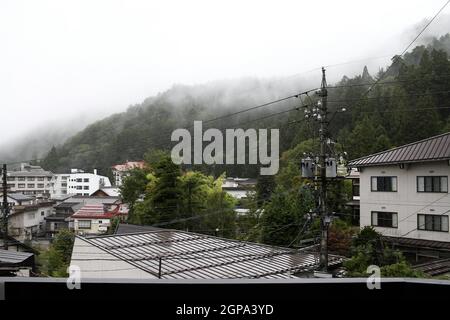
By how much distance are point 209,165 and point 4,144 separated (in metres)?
6.50

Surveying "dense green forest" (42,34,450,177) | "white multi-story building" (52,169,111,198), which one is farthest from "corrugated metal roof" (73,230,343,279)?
"white multi-story building" (52,169,111,198)

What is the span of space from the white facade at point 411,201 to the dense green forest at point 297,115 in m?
0.57

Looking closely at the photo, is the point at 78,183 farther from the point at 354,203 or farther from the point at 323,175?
the point at 323,175

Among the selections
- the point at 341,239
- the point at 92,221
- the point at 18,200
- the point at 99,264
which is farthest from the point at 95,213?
the point at 99,264

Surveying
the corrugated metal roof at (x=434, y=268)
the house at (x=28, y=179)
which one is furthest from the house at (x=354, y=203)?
the house at (x=28, y=179)

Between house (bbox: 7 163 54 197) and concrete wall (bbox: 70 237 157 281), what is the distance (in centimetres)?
1365

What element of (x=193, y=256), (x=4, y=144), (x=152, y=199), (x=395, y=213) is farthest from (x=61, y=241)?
(x=395, y=213)

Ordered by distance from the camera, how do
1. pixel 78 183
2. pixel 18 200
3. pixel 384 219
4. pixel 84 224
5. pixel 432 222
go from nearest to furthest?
pixel 432 222 < pixel 384 219 < pixel 84 224 < pixel 18 200 < pixel 78 183

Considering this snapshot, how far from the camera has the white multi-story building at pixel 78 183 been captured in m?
16.8

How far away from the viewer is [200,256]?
4.38m

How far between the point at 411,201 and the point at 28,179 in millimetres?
15585

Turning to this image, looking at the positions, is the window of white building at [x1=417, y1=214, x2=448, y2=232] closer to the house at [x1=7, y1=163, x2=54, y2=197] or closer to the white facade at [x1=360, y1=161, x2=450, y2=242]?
the white facade at [x1=360, y1=161, x2=450, y2=242]
